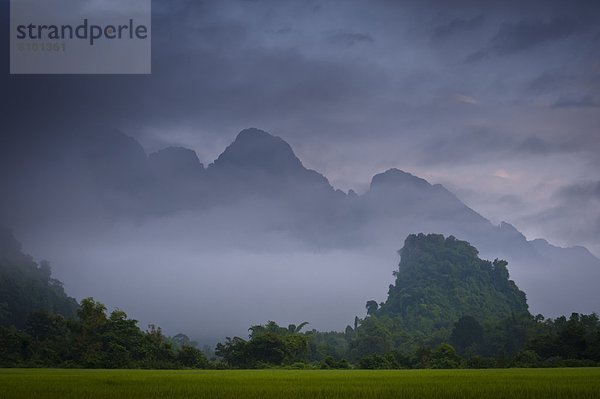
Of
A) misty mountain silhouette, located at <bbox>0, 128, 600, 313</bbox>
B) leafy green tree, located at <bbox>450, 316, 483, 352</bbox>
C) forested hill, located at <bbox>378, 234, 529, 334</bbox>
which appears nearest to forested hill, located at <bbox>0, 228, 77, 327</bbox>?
leafy green tree, located at <bbox>450, 316, 483, 352</bbox>

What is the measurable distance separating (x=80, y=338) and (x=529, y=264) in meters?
123

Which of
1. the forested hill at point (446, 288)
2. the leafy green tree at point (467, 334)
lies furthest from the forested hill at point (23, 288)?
the forested hill at point (446, 288)

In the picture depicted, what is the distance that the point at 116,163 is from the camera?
4660 inches

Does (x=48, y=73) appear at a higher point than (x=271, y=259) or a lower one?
higher

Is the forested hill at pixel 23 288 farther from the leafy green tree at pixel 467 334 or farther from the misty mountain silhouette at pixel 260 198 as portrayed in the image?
the misty mountain silhouette at pixel 260 198

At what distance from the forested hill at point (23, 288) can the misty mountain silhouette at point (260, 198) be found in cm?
5179

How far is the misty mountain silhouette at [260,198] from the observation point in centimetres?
11106

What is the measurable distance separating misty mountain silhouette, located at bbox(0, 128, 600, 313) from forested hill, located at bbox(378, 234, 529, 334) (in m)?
39.2

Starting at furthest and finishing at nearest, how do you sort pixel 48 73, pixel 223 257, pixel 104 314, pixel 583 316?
pixel 223 257, pixel 48 73, pixel 583 316, pixel 104 314

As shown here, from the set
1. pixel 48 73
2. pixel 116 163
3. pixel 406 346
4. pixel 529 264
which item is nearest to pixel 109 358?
pixel 406 346

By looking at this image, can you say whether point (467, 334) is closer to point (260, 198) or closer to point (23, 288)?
point (23, 288)

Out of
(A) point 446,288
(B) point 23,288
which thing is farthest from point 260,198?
(B) point 23,288

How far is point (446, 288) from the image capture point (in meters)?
76.8

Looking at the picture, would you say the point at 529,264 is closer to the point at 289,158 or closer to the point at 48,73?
the point at 289,158
